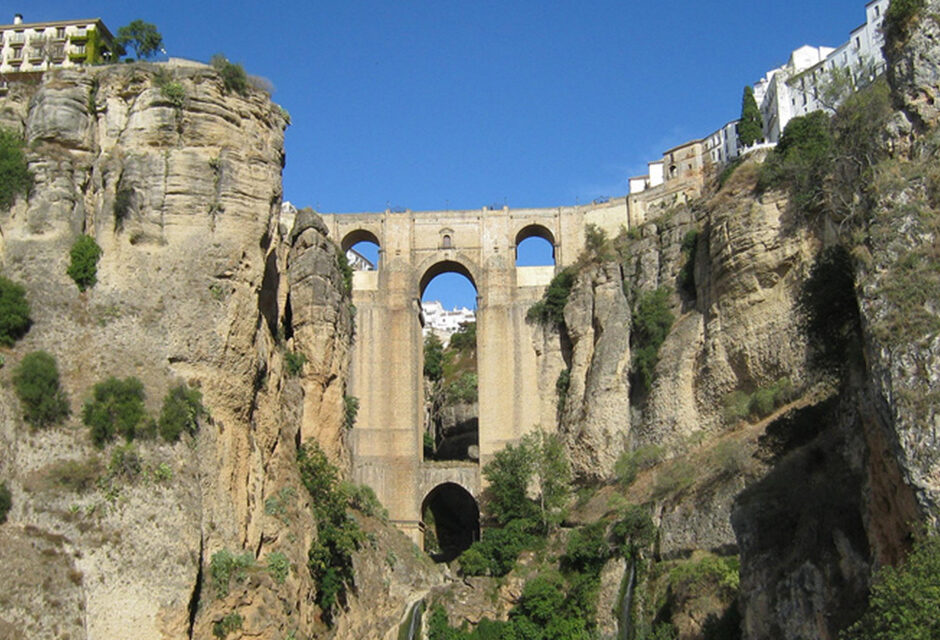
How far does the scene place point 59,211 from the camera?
23250mm

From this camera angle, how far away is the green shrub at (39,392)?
66.3ft

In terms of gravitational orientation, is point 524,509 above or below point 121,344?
below

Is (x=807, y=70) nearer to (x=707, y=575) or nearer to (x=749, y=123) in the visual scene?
(x=749, y=123)

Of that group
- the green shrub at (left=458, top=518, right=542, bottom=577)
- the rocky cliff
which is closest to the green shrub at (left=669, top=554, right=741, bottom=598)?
the rocky cliff

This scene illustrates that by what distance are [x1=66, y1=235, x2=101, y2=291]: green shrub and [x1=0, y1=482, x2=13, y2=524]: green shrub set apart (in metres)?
5.20

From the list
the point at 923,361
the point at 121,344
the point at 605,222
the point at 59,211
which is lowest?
the point at 923,361

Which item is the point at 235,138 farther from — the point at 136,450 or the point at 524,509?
the point at 524,509

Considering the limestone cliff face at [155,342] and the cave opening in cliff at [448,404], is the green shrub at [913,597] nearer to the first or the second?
the limestone cliff face at [155,342]

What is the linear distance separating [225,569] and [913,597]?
1327 cm

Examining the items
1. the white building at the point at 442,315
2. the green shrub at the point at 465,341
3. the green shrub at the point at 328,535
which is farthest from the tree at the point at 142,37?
the white building at the point at 442,315

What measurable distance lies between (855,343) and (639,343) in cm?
2335

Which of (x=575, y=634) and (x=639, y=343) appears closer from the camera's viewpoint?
(x=575, y=634)

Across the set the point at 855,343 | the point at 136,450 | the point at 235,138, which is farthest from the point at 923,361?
the point at 235,138

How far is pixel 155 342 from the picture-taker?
22.2 metres
